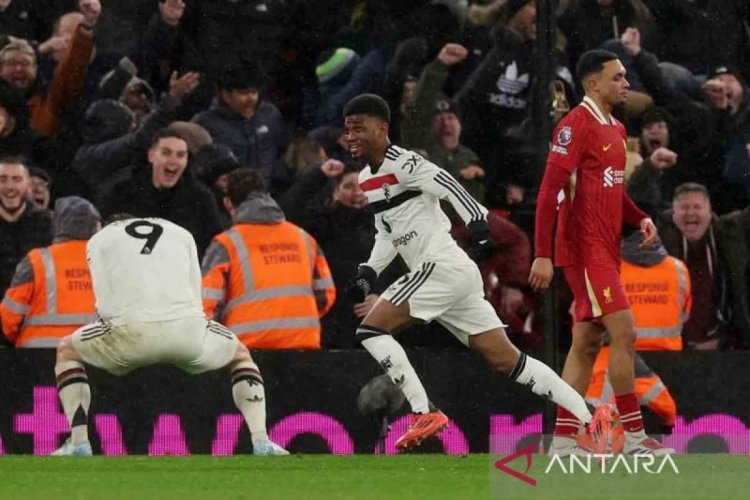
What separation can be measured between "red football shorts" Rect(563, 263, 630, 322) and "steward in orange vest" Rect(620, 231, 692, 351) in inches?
92.7

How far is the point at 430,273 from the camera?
869cm

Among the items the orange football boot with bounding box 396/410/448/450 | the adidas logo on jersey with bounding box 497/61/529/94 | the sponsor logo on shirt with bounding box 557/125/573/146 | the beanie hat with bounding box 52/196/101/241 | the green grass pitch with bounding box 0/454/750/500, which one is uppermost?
the adidas logo on jersey with bounding box 497/61/529/94

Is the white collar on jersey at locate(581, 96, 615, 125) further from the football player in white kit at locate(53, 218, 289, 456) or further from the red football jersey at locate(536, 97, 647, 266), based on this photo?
the football player in white kit at locate(53, 218, 289, 456)

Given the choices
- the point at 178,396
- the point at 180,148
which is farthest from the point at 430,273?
the point at 180,148

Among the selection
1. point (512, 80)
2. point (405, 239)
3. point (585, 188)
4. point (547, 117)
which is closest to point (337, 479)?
point (405, 239)

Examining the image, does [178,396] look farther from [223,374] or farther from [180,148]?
[180,148]

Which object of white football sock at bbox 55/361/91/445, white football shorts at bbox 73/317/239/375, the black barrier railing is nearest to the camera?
white football shorts at bbox 73/317/239/375

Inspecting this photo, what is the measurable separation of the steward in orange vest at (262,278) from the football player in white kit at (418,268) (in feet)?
6.08

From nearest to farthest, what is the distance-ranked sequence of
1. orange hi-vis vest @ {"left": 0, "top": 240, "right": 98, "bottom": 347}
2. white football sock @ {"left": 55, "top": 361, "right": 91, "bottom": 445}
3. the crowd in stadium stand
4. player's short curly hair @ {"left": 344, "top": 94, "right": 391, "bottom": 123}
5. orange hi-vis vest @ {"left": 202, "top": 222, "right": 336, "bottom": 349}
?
player's short curly hair @ {"left": 344, "top": 94, "right": 391, "bottom": 123} → white football sock @ {"left": 55, "top": 361, "right": 91, "bottom": 445} → orange hi-vis vest @ {"left": 0, "top": 240, "right": 98, "bottom": 347} → orange hi-vis vest @ {"left": 202, "top": 222, "right": 336, "bottom": 349} → the crowd in stadium stand

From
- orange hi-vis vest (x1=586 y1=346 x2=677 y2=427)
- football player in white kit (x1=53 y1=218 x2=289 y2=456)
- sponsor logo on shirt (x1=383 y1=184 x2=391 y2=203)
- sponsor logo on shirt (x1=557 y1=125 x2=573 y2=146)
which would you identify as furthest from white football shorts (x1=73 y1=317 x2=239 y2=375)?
orange hi-vis vest (x1=586 y1=346 x2=677 y2=427)

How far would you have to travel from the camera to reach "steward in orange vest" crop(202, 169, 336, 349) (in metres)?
10.6

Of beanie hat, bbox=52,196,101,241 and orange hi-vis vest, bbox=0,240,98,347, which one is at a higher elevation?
beanie hat, bbox=52,196,101,241

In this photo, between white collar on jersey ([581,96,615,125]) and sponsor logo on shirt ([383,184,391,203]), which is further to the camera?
sponsor logo on shirt ([383,184,391,203])

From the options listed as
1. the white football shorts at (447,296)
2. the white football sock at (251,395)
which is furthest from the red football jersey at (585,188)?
the white football sock at (251,395)
